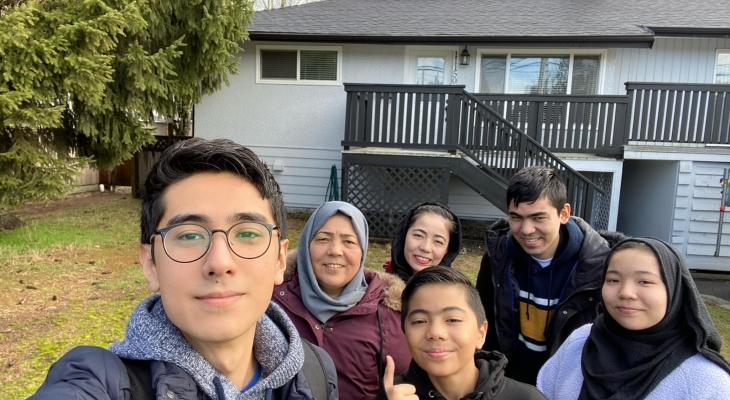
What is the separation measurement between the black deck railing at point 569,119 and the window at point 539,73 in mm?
1562

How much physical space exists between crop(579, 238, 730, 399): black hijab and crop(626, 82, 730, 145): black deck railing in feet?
28.8

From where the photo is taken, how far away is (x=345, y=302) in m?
2.10

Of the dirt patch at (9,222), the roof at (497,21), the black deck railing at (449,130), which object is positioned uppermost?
the roof at (497,21)

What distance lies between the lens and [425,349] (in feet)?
5.33

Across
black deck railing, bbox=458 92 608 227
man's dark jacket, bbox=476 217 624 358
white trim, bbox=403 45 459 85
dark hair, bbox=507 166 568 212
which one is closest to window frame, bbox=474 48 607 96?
white trim, bbox=403 45 459 85

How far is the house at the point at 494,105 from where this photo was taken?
8867mm

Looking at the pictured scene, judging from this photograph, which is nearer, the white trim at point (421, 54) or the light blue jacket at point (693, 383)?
the light blue jacket at point (693, 383)

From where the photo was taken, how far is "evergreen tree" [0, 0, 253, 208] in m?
6.43

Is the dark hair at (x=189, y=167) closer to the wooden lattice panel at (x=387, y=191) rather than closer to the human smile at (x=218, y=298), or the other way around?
the human smile at (x=218, y=298)

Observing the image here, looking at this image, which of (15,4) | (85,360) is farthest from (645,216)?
(15,4)

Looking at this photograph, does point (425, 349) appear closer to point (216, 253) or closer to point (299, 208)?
point (216, 253)

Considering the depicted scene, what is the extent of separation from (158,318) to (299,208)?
1088 centimetres

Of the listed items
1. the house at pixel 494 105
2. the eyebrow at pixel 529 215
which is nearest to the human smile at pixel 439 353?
the eyebrow at pixel 529 215

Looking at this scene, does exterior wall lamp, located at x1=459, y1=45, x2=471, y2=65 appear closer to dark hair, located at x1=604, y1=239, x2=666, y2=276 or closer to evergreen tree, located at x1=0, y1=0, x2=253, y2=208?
evergreen tree, located at x1=0, y1=0, x2=253, y2=208
